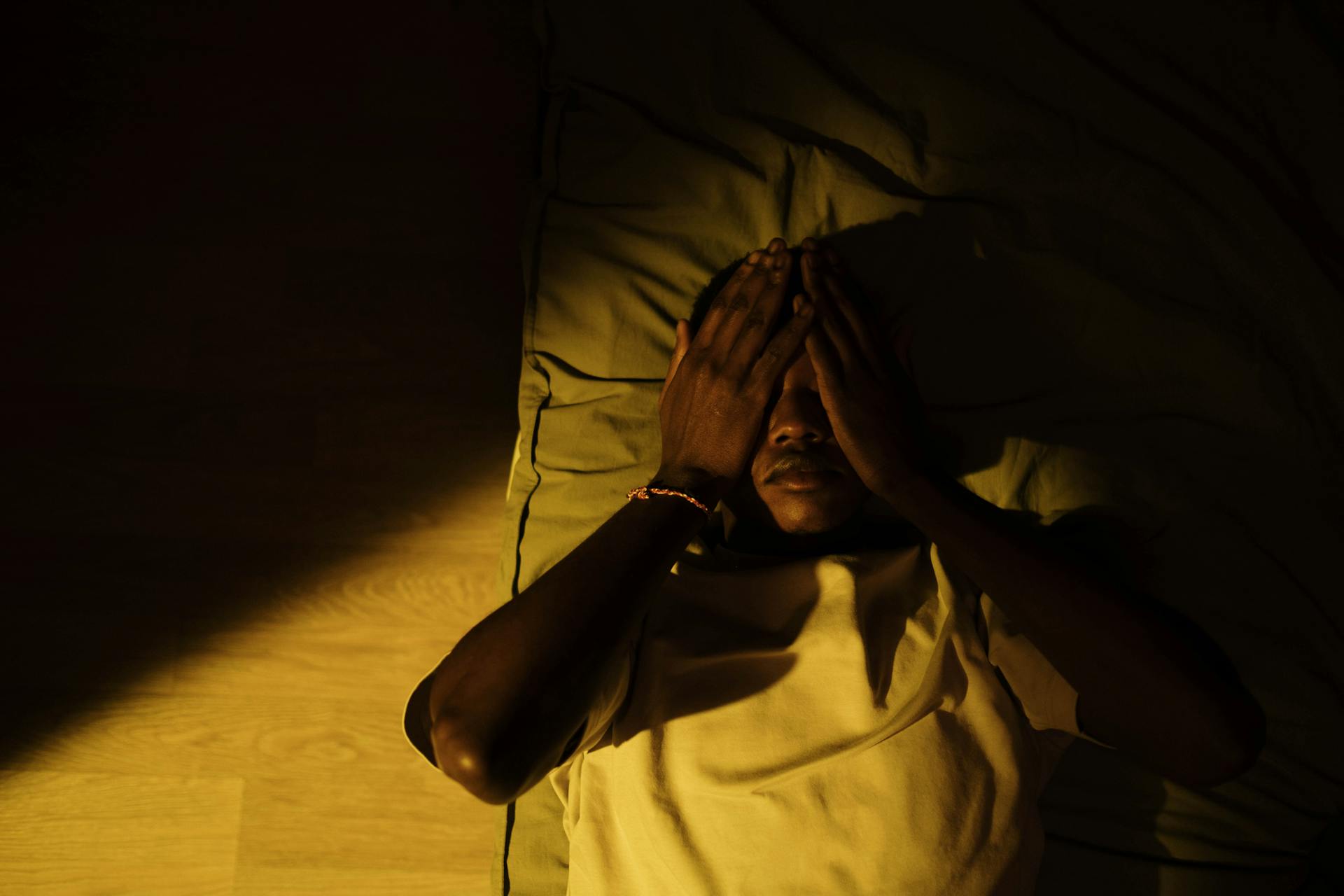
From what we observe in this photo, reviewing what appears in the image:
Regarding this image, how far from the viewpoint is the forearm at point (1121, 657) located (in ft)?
2.53

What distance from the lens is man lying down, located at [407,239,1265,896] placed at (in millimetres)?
774

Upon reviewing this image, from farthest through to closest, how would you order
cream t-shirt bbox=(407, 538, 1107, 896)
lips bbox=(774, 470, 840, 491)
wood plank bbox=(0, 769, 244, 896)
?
wood plank bbox=(0, 769, 244, 896), lips bbox=(774, 470, 840, 491), cream t-shirt bbox=(407, 538, 1107, 896)

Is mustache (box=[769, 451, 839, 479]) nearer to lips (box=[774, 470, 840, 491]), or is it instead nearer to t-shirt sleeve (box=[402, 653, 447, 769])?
lips (box=[774, 470, 840, 491])

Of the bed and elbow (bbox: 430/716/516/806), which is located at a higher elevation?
the bed

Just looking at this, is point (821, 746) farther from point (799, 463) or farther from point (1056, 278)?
point (1056, 278)

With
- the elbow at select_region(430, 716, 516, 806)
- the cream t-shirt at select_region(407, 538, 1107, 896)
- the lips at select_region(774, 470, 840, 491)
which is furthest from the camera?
the lips at select_region(774, 470, 840, 491)

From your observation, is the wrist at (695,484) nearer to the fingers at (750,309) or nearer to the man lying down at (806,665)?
the man lying down at (806,665)

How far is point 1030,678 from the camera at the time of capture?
878 mm

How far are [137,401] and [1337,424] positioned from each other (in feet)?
5.16

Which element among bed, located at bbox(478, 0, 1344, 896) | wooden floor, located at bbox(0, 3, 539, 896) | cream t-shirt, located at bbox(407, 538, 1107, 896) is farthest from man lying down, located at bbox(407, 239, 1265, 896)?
wooden floor, located at bbox(0, 3, 539, 896)

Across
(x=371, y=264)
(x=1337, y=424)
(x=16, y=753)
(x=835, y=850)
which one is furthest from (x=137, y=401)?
(x=1337, y=424)

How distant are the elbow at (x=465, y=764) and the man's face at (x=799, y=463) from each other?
0.41 metres

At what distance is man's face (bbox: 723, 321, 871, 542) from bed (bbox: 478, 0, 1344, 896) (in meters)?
0.20

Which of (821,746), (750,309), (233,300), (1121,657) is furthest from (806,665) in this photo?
(233,300)
